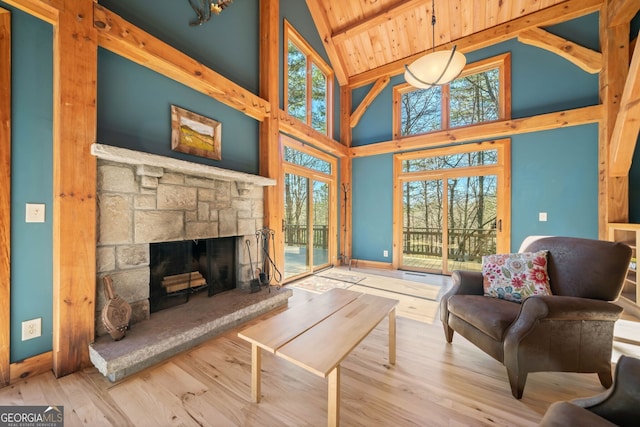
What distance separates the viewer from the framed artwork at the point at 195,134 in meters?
2.39

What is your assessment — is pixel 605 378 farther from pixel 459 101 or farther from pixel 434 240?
pixel 459 101

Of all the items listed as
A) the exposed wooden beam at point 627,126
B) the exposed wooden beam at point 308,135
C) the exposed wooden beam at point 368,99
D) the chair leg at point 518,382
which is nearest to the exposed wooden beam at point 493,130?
the exposed wooden beam at point 627,126

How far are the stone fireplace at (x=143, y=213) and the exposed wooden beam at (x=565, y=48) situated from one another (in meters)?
5.02

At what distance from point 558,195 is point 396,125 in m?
2.95

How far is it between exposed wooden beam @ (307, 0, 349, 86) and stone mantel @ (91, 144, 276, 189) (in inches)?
148

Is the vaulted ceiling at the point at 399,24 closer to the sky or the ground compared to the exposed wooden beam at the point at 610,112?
closer to the sky

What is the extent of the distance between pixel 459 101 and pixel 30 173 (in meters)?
5.75

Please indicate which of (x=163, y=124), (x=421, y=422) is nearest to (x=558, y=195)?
(x=421, y=422)

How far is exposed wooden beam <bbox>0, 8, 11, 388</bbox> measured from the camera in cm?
149

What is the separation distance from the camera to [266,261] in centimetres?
327

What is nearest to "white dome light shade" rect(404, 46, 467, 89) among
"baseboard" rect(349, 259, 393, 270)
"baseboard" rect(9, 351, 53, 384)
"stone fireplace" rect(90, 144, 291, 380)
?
"stone fireplace" rect(90, 144, 291, 380)

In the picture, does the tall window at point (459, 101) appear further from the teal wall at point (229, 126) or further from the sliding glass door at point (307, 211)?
the sliding glass door at point (307, 211)

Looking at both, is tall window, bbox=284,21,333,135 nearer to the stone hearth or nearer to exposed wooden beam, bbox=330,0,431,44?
exposed wooden beam, bbox=330,0,431,44

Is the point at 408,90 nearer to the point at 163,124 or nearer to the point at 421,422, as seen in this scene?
the point at 163,124
